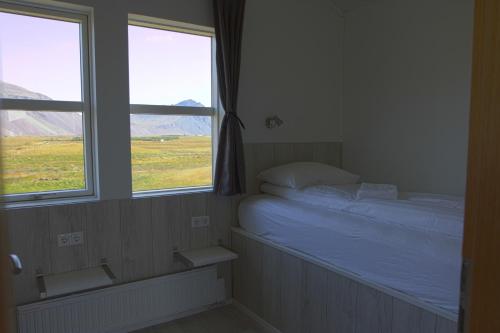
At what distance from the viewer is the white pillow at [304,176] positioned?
2900 millimetres

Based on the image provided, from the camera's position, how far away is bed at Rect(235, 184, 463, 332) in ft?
5.35

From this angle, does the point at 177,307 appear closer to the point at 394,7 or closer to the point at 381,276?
the point at 381,276

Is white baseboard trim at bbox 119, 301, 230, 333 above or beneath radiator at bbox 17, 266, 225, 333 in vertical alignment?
beneath

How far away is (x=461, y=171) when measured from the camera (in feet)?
9.35

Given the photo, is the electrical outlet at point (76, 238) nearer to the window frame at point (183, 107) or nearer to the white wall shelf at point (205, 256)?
the window frame at point (183, 107)

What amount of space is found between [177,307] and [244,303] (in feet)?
1.80

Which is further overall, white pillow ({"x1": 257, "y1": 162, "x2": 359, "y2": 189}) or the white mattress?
white pillow ({"x1": 257, "y1": 162, "x2": 359, "y2": 189})

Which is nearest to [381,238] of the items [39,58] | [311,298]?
[311,298]

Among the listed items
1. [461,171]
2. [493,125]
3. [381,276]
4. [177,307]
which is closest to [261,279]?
[177,307]

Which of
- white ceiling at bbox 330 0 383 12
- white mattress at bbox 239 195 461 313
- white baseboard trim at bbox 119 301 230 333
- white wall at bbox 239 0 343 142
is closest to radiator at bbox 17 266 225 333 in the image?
white baseboard trim at bbox 119 301 230 333

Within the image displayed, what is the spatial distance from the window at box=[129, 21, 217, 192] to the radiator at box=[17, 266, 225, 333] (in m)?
0.76

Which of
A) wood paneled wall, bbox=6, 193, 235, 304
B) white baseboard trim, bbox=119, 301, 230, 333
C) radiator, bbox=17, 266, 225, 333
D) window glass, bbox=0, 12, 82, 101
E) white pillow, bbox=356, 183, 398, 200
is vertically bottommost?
white baseboard trim, bbox=119, 301, 230, 333

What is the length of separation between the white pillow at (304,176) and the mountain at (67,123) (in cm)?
69

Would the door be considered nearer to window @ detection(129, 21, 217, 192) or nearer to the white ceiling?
window @ detection(129, 21, 217, 192)
